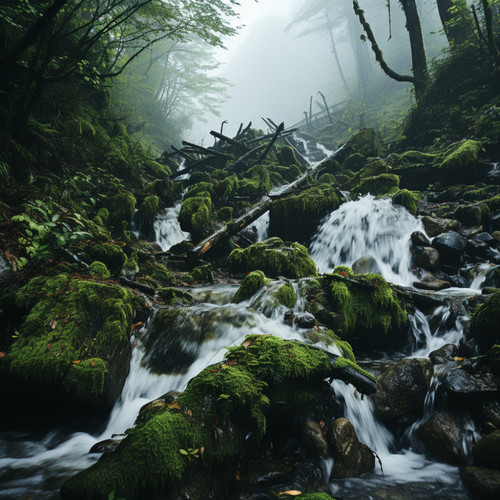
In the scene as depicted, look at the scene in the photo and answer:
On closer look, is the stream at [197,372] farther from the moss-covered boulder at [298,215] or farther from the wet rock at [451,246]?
the moss-covered boulder at [298,215]

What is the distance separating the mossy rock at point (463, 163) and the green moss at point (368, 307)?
6.91 meters

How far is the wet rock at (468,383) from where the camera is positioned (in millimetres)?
2854

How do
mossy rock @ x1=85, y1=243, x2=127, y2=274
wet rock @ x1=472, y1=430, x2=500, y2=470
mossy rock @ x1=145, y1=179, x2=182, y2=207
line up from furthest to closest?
1. mossy rock @ x1=145, y1=179, x2=182, y2=207
2. mossy rock @ x1=85, y1=243, x2=127, y2=274
3. wet rock @ x1=472, y1=430, x2=500, y2=470

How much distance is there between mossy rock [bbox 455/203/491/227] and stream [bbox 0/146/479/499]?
2.02m

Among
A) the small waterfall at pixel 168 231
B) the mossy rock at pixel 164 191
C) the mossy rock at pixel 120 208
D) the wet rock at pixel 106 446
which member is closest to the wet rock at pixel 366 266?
the small waterfall at pixel 168 231

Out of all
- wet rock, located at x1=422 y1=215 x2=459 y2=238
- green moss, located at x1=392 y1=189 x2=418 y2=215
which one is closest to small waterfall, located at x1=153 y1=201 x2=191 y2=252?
green moss, located at x1=392 y1=189 x2=418 y2=215

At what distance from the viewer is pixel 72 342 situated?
3094 millimetres

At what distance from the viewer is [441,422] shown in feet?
9.27

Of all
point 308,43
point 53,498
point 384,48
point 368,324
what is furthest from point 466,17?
point 308,43

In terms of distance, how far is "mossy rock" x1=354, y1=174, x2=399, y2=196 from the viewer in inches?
403

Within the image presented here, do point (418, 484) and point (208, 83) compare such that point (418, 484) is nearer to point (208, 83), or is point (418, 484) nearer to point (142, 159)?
point (142, 159)

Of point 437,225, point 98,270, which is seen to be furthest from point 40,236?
point 437,225

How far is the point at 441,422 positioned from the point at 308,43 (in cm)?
10366

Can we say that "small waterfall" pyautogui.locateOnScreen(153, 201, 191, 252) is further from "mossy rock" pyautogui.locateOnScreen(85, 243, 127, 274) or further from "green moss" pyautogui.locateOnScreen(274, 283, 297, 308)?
"green moss" pyautogui.locateOnScreen(274, 283, 297, 308)
